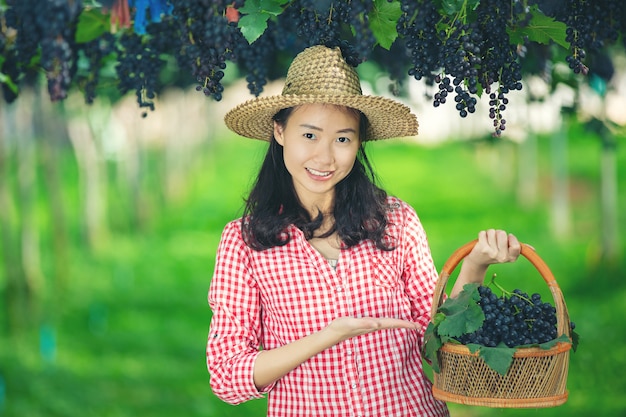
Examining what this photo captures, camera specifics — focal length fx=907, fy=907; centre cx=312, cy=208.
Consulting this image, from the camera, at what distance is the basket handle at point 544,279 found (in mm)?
2576

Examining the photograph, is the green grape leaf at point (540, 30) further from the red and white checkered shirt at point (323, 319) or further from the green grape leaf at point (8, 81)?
the green grape leaf at point (8, 81)

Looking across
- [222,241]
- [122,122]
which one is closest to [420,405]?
[222,241]

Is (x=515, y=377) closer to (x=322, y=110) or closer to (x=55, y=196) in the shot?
(x=322, y=110)

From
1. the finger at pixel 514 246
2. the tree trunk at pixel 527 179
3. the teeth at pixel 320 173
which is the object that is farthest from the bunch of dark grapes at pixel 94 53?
the tree trunk at pixel 527 179

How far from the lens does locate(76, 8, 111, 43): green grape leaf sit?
3465 millimetres

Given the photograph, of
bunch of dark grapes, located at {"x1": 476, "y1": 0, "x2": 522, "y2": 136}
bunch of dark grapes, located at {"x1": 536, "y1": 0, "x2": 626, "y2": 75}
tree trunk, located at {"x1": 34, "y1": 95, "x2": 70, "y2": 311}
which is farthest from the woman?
tree trunk, located at {"x1": 34, "y1": 95, "x2": 70, "y2": 311}

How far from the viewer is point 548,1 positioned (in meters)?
2.79

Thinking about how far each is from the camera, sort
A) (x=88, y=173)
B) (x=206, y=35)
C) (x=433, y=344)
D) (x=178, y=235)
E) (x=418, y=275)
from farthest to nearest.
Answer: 1. (x=178, y=235)
2. (x=88, y=173)
3. (x=418, y=275)
4. (x=433, y=344)
5. (x=206, y=35)

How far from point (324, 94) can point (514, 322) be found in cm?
87

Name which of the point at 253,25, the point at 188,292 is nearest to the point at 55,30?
the point at 253,25

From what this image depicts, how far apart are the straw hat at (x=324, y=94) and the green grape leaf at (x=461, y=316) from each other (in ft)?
→ 2.13

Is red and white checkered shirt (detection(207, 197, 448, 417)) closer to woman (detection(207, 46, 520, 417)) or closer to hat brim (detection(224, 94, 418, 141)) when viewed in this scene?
woman (detection(207, 46, 520, 417))

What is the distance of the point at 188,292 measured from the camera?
40.1 ft

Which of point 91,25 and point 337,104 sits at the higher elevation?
point 91,25
